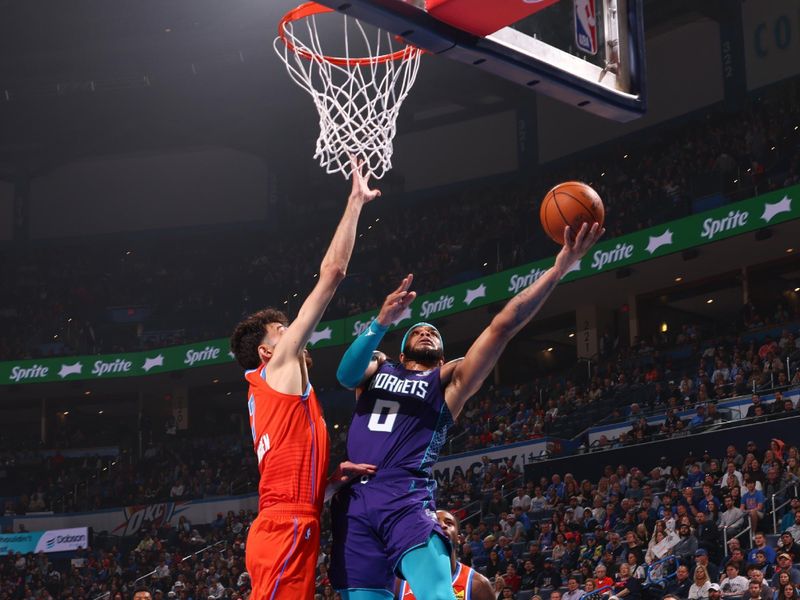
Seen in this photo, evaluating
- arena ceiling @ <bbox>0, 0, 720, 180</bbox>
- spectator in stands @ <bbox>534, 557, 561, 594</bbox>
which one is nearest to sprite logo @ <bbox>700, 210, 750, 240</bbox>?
arena ceiling @ <bbox>0, 0, 720, 180</bbox>

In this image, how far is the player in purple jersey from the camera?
4605mm

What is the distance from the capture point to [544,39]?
244 inches

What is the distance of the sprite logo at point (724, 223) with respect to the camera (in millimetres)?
21484

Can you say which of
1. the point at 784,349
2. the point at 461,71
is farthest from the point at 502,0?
the point at 461,71

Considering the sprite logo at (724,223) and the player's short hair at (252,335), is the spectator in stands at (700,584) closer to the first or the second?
the player's short hair at (252,335)

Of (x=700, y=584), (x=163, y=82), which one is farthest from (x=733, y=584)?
(x=163, y=82)

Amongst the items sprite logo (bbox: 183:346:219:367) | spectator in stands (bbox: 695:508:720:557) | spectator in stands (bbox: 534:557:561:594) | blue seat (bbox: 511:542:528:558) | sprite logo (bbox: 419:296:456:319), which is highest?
sprite logo (bbox: 419:296:456:319)

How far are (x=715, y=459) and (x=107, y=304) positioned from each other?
75.0 feet

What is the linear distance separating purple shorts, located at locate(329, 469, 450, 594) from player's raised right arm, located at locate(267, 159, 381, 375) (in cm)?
69

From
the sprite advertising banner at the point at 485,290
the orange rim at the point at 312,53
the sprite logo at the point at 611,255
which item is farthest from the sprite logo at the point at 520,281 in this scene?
the orange rim at the point at 312,53

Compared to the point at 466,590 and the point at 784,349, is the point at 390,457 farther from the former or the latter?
the point at 784,349

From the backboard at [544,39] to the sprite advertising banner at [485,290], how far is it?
526 inches

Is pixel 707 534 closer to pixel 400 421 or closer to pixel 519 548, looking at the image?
pixel 519 548

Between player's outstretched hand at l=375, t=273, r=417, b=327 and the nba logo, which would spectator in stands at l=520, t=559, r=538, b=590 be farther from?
player's outstretched hand at l=375, t=273, r=417, b=327
